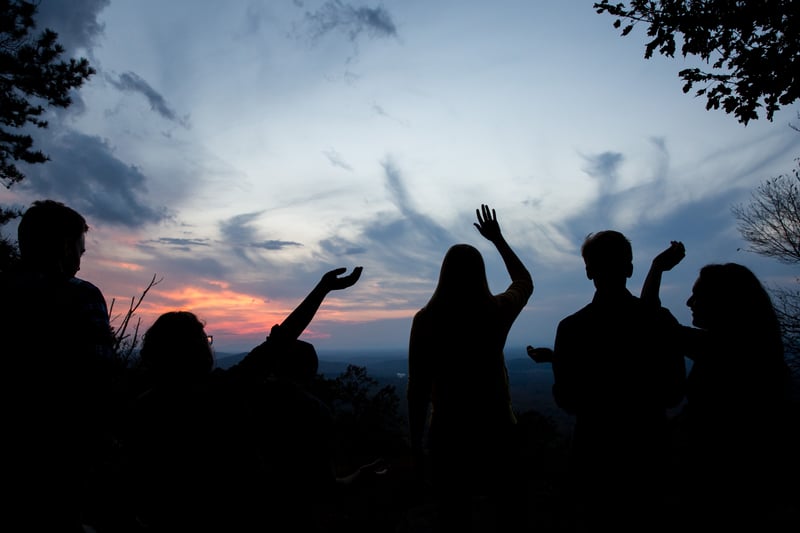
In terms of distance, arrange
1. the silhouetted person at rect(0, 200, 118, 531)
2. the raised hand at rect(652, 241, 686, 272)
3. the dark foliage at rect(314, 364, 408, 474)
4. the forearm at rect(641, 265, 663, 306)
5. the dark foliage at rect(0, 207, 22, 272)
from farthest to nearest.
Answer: the dark foliage at rect(314, 364, 408, 474) < the dark foliage at rect(0, 207, 22, 272) < the raised hand at rect(652, 241, 686, 272) < the forearm at rect(641, 265, 663, 306) < the silhouetted person at rect(0, 200, 118, 531)

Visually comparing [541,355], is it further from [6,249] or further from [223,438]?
[6,249]

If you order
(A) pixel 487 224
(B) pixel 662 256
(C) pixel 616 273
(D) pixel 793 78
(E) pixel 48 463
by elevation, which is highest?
(D) pixel 793 78

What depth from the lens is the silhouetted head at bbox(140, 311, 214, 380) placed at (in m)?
1.84

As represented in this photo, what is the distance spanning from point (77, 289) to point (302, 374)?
108 cm

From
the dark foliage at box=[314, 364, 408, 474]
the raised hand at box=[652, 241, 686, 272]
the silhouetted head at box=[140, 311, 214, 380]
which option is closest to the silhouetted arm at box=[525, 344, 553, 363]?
the raised hand at box=[652, 241, 686, 272]

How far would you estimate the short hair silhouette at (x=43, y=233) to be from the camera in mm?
1925

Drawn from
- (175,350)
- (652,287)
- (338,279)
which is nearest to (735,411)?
(652,287)

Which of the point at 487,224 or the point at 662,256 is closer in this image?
the point at 662,256

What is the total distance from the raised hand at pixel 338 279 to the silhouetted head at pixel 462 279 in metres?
0.48

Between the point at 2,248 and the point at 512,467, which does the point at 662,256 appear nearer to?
the point at 512,467

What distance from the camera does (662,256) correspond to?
2531mm

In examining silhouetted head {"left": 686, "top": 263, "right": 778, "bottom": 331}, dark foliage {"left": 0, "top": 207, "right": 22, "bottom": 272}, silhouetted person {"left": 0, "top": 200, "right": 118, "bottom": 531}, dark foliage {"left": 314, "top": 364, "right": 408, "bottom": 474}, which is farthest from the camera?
dark foliage {"left": 314, "top": 364, "right": 408, "bottom": 474}

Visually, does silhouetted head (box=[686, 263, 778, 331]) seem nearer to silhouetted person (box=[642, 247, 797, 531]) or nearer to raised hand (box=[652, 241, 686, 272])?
silhouetted person (box=[642, 247, 797, 531])

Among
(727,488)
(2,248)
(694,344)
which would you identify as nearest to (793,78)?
(694,344)
